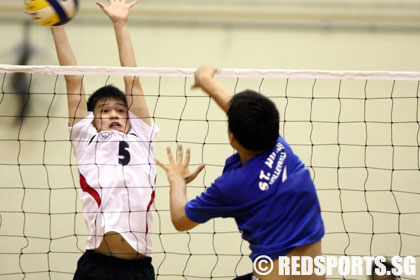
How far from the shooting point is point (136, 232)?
3002 millimetres

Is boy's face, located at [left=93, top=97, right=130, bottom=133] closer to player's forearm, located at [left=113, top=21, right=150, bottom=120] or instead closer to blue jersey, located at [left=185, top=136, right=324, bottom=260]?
player's forearm, located at [left=113, top=21, right=150, bottom=120]

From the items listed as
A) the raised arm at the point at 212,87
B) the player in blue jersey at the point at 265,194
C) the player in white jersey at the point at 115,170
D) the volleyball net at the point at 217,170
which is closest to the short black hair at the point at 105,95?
the player in white jersey at the point at 115,170

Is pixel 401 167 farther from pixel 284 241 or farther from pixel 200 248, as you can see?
pixel 284 241

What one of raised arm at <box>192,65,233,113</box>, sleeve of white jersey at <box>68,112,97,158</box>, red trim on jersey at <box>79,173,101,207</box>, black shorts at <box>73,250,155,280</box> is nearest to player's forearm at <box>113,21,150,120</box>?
sleeve of white jersey at <box>68,112,97,158</box>

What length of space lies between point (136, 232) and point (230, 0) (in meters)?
2.60

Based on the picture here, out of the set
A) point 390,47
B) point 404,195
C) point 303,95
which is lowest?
point 404,195

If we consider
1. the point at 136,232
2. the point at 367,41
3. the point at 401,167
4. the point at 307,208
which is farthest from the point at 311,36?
the point at 307,208

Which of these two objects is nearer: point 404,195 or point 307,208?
point 307,208

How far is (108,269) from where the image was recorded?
2957mm

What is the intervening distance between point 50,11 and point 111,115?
601 mm

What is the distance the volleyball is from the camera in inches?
124

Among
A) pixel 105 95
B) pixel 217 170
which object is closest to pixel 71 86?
pixel 105 95

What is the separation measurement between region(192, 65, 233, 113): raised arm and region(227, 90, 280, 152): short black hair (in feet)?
0.39

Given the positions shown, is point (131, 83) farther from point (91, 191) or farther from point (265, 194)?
point (265, 194)
